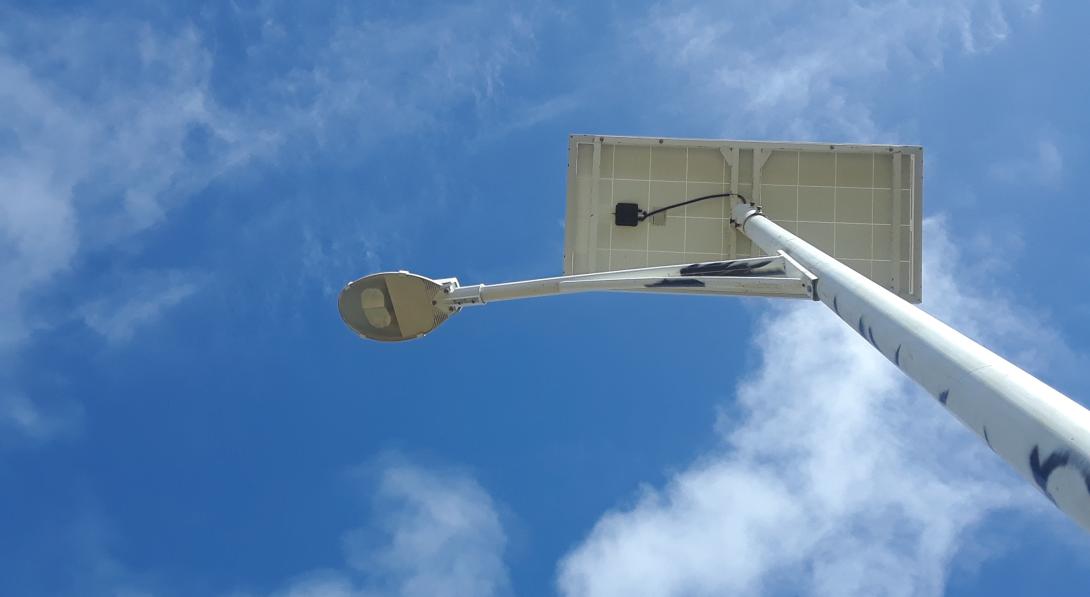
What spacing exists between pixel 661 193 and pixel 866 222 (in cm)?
356

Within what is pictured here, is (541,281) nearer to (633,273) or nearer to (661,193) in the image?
(633,273)

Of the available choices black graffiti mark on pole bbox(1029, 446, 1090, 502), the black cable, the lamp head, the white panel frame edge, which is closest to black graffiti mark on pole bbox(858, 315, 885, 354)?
the white panel frame edge

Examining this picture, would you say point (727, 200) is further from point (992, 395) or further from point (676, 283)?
point (992, 395)

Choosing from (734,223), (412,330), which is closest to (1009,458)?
(412,330)

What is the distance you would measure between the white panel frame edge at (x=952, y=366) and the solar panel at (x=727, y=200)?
227 inches

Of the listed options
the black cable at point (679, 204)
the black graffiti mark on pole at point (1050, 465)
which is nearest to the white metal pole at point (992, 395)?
the black graffiti mark on pole at point (1050, 465)

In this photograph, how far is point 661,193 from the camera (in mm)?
15312

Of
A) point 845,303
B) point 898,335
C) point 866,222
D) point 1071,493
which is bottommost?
point 1071,493

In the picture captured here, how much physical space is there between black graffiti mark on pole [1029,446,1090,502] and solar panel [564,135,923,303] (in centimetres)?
1087

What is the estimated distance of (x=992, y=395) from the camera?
4535mm

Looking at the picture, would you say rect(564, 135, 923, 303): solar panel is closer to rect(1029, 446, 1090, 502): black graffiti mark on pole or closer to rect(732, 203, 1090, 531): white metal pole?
rect(732, 203, 1090, 531): white metal pole

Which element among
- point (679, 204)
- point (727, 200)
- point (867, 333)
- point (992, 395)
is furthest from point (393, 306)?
point (727, 200)

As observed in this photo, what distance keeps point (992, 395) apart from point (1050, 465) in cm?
57

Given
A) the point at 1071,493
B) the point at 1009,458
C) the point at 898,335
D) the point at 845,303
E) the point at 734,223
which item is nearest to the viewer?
the point at 1071,493
